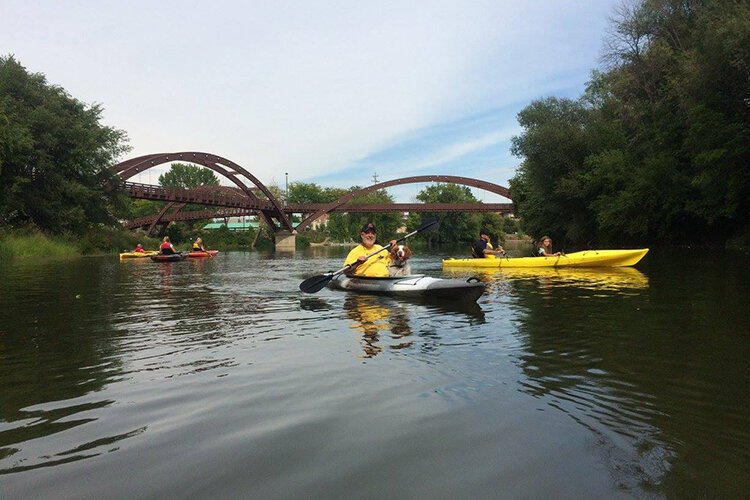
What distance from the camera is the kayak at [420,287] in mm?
→ 9297

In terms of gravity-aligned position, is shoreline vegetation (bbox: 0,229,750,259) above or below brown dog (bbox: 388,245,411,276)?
above

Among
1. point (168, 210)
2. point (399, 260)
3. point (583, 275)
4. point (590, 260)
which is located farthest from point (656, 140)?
point (168, 210)

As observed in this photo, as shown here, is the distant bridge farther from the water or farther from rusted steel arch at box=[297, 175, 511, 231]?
the water

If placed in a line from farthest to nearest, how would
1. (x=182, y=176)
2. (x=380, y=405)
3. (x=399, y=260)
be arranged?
(x=182, y=176) < (x=399, y=260) < (x=380, y=405)

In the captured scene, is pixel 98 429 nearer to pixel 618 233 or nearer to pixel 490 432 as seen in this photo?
pixel 490 432

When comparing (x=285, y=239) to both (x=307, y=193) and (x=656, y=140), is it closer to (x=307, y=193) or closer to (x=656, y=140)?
(x=307, y=193)

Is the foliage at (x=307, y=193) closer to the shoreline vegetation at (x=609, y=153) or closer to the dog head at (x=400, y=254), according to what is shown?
the shoreline vegetation at (x=609, y=153)

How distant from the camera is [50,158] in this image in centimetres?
3591

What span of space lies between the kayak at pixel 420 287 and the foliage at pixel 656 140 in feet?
60.5

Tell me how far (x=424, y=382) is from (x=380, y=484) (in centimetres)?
192

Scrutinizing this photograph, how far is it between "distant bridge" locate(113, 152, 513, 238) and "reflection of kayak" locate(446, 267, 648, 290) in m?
47.6

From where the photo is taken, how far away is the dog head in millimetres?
11623

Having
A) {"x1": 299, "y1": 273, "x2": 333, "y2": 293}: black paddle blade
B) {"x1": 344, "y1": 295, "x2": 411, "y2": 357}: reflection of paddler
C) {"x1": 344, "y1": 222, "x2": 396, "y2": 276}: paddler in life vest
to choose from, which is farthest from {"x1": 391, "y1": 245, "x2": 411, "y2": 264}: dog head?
{"x1": 299, "y1": 273, "x2": 333, "y2": 293}: black paddle blade

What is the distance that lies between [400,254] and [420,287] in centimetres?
183
